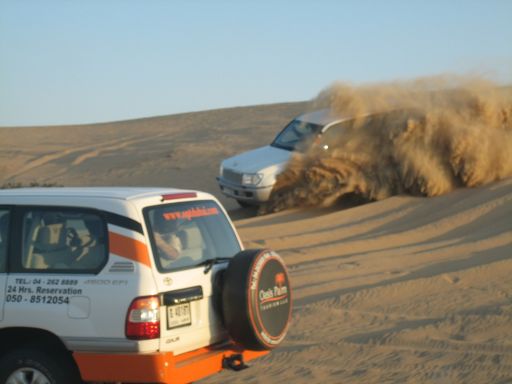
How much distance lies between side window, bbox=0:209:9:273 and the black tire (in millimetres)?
597

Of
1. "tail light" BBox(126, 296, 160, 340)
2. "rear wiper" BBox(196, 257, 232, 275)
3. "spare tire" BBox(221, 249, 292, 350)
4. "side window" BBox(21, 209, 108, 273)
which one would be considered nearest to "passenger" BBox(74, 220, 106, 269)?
"side window" BBox(21, 209, 108, 273)

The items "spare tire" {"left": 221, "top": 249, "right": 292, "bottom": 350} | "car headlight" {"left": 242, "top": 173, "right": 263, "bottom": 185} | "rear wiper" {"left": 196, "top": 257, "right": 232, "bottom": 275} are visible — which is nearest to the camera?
"spare tire" {"left": 221, "top": 249, "right": 292, "bottom": 350}

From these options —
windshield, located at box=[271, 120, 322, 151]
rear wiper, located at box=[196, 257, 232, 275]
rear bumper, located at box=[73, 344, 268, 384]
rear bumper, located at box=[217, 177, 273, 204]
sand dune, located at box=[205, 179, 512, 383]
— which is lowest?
sand dune, located at box=[205, 179, 512, 383]

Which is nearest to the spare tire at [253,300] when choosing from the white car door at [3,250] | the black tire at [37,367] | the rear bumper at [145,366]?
the rear bumper at [145,366]

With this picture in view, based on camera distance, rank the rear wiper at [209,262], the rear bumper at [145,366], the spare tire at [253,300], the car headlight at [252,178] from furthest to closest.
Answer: the car headlight at [252,178] → the rear wiper at [209,262] → the spare tire at [253,300] → the rear bumper at [145,366]

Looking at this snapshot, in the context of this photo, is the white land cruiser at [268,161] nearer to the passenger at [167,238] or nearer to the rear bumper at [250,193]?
the rear bumper at [250,193]

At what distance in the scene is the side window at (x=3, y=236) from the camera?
566cm

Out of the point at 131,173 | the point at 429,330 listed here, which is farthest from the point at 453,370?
the point at 131,173

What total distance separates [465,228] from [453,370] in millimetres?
6597

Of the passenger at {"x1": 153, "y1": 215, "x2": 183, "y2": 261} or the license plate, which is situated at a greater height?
the passenger at {"x1": 153, "y1": 215, "x2": 183, "y2": 261}

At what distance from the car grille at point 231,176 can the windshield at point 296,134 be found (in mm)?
1355

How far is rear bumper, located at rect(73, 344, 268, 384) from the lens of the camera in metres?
5.08

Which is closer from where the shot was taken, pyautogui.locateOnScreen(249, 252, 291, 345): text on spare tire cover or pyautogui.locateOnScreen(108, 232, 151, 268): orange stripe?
pyautogui.locateOnScreen(108, 232, 151, 268): orange stripe

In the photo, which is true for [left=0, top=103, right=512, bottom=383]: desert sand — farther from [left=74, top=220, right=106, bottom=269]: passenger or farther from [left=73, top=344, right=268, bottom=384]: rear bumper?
[left=74, top=220, right=106, bottom=269]: passenger
